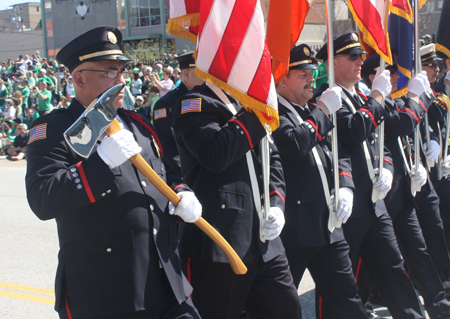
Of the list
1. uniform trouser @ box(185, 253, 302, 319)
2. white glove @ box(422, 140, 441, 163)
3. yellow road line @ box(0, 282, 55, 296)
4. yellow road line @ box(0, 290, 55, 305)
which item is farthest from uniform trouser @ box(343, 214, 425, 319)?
yellow road line @ box(0, 282, 55, 296)

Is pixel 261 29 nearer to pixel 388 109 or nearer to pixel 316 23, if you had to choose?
pixel 388 109

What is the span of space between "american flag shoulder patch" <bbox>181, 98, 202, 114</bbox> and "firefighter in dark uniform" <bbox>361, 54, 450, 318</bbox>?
193 centimetres

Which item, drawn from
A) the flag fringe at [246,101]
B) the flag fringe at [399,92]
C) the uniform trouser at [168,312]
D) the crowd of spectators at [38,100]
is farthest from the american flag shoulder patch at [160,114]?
the crowd of spectators at [38,100]

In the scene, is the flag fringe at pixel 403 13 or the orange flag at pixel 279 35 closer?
the orange flag at pixel 279 35

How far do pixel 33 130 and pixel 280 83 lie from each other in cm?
174

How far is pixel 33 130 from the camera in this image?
2365 mm

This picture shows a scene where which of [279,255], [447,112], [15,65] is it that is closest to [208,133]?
[279,255]

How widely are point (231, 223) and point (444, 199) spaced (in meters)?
3.04

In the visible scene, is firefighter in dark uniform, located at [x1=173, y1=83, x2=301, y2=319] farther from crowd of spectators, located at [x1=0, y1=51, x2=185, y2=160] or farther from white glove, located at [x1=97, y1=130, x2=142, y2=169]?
crowd of spectators, located at [x1=0, y1=51, x2=185, y2=160]

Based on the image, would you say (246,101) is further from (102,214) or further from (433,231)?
(433,231)

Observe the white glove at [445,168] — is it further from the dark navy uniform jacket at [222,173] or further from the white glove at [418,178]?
the dark navy uniform jacket at [222,173]

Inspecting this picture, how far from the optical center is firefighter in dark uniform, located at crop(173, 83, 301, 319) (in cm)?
278

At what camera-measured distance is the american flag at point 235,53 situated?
2.82 metres

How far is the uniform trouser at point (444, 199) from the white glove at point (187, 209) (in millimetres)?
3353
